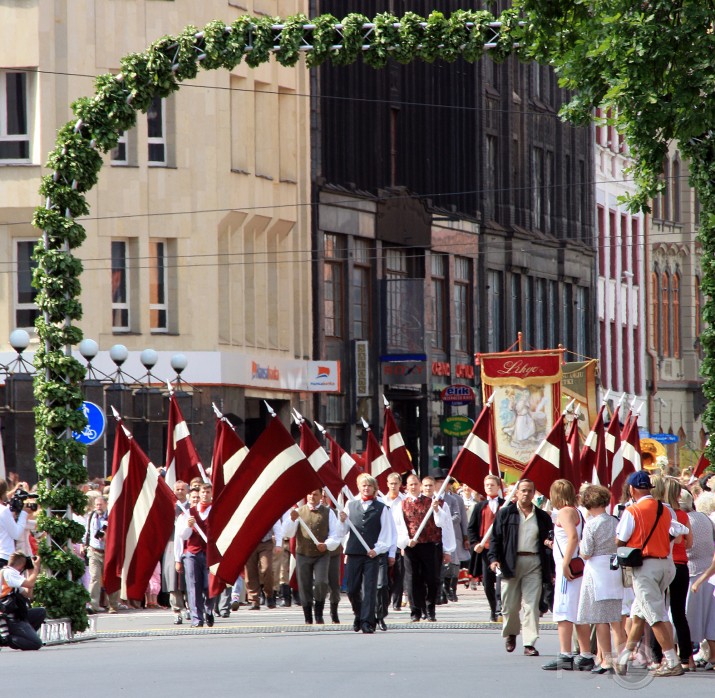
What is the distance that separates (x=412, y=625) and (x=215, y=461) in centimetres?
323

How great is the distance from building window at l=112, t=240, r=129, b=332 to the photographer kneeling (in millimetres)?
24634

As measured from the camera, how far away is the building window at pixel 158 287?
46750 millimetres

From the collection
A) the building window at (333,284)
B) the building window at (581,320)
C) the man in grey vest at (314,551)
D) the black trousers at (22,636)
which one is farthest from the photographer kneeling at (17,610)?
the building window at (581,320)

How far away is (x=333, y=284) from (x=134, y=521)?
28.9 m

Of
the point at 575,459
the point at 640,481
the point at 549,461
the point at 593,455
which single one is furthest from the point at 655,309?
the point at 640,481

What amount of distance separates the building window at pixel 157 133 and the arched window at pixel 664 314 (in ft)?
126

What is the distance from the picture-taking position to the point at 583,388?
44531 millimetres

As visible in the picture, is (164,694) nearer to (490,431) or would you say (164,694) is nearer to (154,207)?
(490,431)

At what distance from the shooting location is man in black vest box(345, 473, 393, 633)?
24797 mm

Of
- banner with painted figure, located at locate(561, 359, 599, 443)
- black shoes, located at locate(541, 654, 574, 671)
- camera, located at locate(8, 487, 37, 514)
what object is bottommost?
black shoes, located at locate(541, 654, 574, 671)

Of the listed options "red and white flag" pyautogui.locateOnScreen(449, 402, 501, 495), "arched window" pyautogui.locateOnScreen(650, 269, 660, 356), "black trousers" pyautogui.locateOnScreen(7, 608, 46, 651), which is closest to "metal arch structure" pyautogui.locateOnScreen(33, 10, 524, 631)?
"black trousers" pyautogui.locateOnScreen(7, 608, 46, 651)

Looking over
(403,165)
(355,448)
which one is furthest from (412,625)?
(403,165)

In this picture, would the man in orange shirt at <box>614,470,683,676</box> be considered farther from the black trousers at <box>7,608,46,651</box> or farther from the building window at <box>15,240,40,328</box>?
the building window at <box>15,240,40,328</box>

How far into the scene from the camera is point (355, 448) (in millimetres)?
53531
